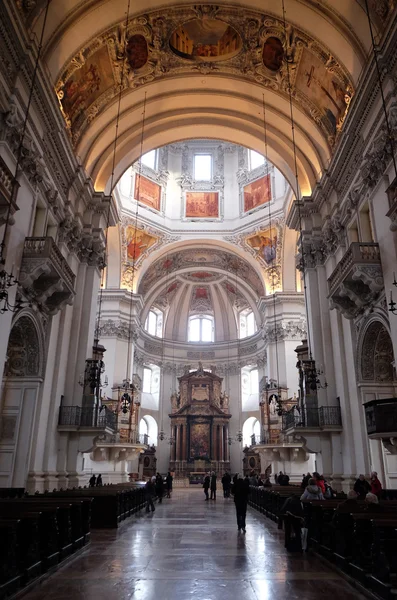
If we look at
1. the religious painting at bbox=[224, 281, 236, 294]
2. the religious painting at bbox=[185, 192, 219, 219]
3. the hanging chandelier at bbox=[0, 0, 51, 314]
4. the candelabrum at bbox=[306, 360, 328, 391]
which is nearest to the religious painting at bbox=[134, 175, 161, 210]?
the religious painting at bbox=[185, 192, 219, 219]

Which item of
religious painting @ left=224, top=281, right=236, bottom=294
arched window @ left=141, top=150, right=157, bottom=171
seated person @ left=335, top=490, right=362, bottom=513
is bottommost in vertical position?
seated person @ left=335, top=490, right=362, bottom=513

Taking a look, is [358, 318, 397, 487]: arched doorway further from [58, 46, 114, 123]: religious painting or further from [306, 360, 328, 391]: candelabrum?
[58, 46, 114, 123]: religious painting

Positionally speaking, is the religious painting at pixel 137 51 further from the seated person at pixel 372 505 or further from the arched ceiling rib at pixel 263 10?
the seated person at pixel 372 505

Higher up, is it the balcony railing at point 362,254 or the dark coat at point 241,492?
the balcony railing at point 362,254

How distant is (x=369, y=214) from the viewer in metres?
12.7

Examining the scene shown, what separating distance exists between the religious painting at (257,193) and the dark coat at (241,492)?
1995 cm

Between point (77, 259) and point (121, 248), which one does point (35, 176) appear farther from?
point (121, 248)

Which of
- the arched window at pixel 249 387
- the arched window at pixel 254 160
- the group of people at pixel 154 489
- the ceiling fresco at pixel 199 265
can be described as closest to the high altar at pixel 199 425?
the arched window at pixel 249 387

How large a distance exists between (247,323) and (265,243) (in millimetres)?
7986

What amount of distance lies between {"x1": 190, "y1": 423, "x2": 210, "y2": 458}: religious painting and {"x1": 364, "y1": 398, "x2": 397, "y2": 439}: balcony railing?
835 inches

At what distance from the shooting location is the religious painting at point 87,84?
14.0 metres

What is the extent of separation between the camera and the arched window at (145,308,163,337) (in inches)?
1299

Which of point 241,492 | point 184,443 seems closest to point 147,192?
point 184,443

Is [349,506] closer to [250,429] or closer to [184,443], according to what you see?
[184,443]
